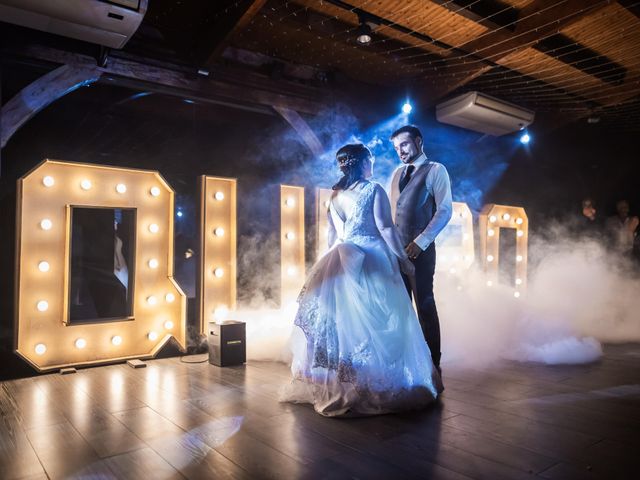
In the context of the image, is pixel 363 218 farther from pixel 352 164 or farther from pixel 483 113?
pixel 483 113

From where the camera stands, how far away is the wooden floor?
199 cm

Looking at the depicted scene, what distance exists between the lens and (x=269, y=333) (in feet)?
15.6

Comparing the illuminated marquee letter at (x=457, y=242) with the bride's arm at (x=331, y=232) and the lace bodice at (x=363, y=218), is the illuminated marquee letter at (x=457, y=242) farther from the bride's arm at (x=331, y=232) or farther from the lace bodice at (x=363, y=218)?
the lace bodice at (x=363, y=218)

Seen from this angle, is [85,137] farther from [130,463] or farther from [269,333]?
[130,463]

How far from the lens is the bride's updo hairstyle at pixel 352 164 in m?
3.13

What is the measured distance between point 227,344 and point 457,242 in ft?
13.5

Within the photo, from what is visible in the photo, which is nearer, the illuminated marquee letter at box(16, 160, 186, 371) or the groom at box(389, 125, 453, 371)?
the groom at box(389, 125, 453, 371)

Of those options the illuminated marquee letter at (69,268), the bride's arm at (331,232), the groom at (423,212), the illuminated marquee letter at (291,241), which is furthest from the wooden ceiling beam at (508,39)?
the illuminated marquee letter at (69,268)

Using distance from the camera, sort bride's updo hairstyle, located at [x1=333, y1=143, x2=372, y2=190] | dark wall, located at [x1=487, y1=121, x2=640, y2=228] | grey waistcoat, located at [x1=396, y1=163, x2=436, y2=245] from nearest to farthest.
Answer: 1. bride's updo hairstyle, located at [x1=333, y1=143, x2=372, y2=190]
2. grey waistcoat, located at [x1=396, y1=163, x2=436, y2=245]
3. dark wall, located at [x1=487, y1=121, x2=640, y2=228]

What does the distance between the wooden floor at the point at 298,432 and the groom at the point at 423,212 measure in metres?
0.59

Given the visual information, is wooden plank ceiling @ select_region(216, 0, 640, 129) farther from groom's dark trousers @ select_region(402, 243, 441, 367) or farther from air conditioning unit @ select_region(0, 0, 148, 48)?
groom's dark trousers @ select_region(402, 243, 441, 367)

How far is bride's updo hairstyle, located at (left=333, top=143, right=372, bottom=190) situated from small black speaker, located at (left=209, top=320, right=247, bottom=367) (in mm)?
1827

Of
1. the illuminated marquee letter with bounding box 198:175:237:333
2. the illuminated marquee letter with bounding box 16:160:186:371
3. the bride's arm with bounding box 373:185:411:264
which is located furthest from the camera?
the illuminated marquee letter with bounding box 198:175:237:333

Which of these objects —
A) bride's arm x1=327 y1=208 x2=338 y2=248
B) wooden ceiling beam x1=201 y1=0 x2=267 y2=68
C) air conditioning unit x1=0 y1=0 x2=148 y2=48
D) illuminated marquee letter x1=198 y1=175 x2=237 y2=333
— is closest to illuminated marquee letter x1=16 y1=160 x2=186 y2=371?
illuminated marquee letter x1=198 y1=175 x2=237 y2=333
